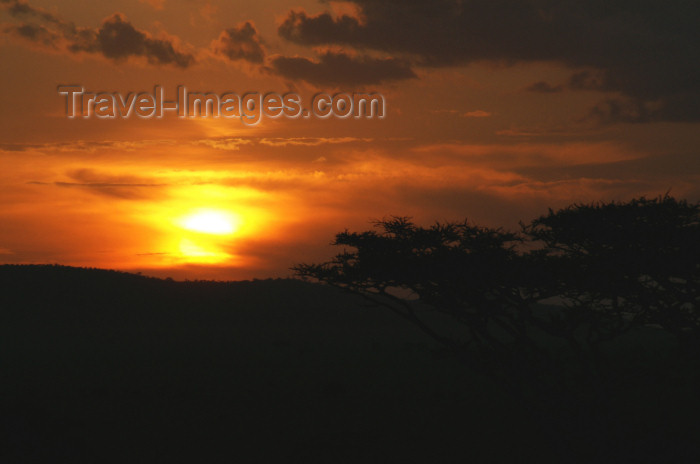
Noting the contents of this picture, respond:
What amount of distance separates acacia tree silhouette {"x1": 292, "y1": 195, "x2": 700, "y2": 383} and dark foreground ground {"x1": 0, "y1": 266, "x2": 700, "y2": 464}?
144 centimetres

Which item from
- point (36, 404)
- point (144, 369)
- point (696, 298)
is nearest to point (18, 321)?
point (144, 369)

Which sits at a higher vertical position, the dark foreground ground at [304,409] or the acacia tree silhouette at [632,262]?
the acacia tree silhouette at [632,262]

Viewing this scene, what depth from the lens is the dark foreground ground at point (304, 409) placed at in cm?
1955

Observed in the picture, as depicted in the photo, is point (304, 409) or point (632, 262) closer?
point (632, 262)

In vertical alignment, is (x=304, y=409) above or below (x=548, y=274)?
below

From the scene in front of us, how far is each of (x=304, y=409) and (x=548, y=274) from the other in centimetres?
967

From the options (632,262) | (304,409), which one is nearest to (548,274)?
(632,262)

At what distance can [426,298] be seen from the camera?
20.1 meters

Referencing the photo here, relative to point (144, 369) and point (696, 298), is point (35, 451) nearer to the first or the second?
point (144, 369)

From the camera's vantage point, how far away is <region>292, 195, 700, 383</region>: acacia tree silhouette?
64.0ft

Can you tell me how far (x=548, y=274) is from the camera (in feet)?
65.0

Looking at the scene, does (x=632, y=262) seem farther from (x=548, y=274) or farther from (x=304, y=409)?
(x=304, y=409)

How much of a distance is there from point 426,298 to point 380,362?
17307 millimetres

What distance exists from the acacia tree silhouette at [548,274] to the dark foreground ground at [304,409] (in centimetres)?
144
